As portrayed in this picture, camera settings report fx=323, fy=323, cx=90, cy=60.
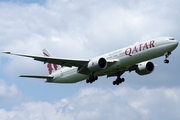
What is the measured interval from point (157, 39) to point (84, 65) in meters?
10.3

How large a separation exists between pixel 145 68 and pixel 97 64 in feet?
28.4

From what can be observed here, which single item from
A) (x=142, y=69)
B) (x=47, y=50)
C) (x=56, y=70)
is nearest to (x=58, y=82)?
(x=56, y=70)

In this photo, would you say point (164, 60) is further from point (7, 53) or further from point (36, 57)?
point (7, 53)

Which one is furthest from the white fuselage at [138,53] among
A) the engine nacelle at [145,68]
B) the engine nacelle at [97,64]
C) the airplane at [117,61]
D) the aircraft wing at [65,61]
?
the engine nacelle at [145,68]

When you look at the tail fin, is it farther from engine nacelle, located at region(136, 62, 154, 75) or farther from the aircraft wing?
engine nacelle, located at region(136, 62, 154, 75)

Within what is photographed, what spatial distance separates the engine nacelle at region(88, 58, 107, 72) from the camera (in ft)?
133

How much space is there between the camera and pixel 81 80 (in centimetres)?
4600

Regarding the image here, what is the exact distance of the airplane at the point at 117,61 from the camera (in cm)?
3803

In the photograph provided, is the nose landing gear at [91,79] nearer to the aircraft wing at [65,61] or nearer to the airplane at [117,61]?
the airplane at [117,61]

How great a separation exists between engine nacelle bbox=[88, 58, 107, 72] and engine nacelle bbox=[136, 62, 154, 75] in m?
7.23

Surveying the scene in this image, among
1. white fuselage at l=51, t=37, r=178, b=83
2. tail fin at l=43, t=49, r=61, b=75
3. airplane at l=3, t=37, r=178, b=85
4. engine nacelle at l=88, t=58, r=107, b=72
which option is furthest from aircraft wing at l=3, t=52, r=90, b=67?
tail fin at l=43, t=49, r=61, b=75

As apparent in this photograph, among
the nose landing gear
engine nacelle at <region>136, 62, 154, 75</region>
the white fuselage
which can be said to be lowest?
the nose landing gear

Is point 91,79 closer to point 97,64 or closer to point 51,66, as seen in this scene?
point 97,64

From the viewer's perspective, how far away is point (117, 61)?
40562 mm
